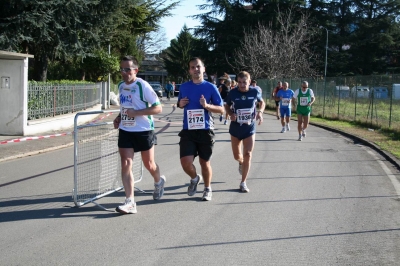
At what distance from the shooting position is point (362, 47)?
61.4 m

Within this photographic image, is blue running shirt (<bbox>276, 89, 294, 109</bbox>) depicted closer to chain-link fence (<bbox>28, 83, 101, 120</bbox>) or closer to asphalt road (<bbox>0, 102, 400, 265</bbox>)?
asphalt road (<bbox>0, 102, 400, 265</bbox>)

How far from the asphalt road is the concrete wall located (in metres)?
5.59

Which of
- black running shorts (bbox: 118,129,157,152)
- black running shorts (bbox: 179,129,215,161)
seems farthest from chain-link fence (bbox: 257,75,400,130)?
black running shorts (bbox: 118,129,157,152)

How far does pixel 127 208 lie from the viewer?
21.2 ft

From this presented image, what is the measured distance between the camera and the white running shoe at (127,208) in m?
6.44

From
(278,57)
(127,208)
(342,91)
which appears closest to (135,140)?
(127,208)

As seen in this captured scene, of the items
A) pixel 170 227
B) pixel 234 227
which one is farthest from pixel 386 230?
pixel 170 227

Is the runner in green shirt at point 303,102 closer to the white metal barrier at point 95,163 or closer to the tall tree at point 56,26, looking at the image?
the white metal barrier at point 95,163

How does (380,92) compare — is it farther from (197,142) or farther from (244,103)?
(197,142)

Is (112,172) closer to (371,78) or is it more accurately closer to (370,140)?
(370,140)

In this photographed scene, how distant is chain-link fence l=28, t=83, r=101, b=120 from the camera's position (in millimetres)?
16992

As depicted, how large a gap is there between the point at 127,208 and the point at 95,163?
1.24 metres

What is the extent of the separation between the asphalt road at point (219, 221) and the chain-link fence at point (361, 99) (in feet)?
30.6

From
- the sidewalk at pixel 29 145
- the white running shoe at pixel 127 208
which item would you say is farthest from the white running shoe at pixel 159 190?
the sidewalk at pixel 29 145
